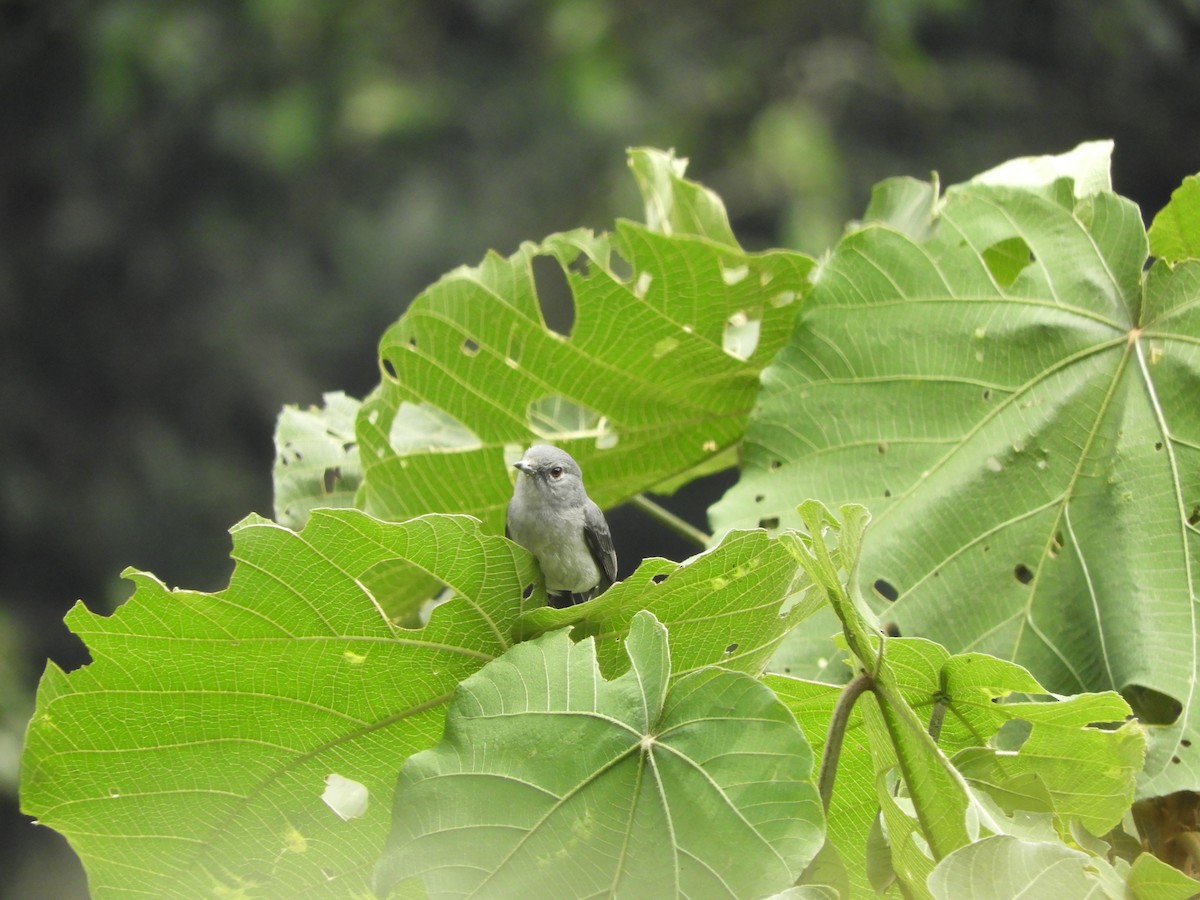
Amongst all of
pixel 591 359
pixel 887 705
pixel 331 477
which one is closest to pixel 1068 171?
pixel 591 359

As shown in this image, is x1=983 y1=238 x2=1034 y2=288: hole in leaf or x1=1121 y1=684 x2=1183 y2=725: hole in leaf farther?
x1=983 y1=238 x2=1034 y2=288: hole in leaf

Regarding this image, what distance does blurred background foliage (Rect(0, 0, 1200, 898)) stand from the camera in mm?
9039

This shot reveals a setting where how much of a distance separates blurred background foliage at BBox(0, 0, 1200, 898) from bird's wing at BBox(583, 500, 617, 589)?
6397 millimetres

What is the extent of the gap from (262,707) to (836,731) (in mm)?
604

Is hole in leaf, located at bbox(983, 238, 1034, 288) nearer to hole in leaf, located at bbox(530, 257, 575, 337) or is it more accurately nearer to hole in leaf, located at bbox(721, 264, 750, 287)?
hole in leaf, located at bbox(721, 264, 750, 287)

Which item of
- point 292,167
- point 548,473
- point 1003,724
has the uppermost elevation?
point 292,167

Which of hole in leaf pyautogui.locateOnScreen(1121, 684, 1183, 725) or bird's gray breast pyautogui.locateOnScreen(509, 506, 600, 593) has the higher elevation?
bird's gray breast pyautogui.locateOnScreen(509, 506, 600, 593)

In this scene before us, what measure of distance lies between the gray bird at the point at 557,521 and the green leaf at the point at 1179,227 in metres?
0.89

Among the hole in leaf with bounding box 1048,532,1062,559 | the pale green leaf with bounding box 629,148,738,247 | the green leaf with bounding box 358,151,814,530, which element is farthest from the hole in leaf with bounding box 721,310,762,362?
the hole in leaf with bounding box 1048,532,1062,559

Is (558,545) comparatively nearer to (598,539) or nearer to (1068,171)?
(598,539)

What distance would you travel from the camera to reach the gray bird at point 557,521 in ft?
5.93

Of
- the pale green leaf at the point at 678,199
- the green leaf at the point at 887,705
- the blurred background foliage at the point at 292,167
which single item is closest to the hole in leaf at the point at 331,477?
the pale green leaf at the point at 678,199

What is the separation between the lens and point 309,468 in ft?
6.78

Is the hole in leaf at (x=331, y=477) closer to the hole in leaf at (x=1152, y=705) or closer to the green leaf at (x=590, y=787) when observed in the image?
the green leaf at (x=590, y=787)
